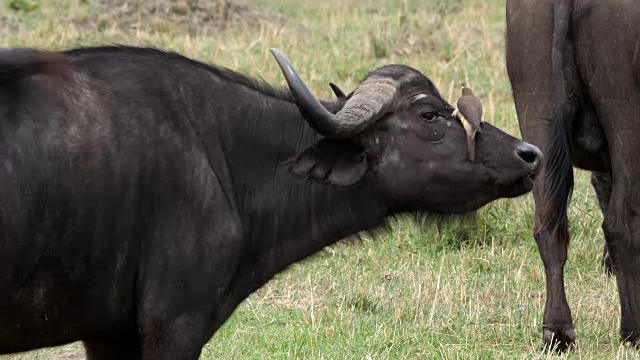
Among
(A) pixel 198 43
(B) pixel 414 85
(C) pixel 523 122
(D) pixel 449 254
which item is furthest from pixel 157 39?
(B) pixel 414 85

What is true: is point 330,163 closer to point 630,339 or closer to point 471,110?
point 471,110

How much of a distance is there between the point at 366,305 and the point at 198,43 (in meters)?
7.27

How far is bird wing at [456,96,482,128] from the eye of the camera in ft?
16.9

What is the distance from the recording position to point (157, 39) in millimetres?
14250

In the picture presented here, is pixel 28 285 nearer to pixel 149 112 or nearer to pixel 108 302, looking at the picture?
pixel 108 302

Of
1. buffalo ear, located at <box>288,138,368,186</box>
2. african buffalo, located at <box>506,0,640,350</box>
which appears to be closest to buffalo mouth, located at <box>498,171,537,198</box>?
buffalo ear, located at <box>288,138,368,186</box>

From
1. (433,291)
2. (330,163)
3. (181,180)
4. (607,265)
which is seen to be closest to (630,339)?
(433,291)

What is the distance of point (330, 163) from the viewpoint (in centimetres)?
500

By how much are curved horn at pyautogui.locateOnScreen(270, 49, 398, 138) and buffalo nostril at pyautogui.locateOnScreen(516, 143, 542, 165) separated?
60cm

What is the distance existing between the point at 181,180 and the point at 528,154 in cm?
151

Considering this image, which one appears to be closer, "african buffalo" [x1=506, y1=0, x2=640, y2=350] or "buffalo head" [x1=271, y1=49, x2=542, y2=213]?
"buffalo head" [x1=271, y1=49, x2=542, y2=213]

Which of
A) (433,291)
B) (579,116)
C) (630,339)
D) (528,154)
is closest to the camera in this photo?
(528,154)

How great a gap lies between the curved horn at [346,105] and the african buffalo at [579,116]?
72.4 inches

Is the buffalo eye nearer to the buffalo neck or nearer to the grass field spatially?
the buffalo neck
